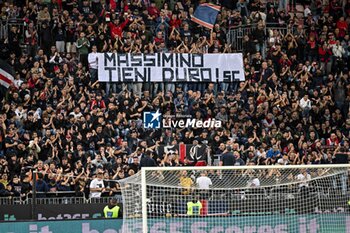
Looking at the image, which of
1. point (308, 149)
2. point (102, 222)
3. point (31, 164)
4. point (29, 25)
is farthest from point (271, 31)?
point (102, 222)

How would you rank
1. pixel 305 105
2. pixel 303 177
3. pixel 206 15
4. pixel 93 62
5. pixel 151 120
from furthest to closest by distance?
pixel 206 15
pixel 305 105
pixel 93 62
pixel 151 120
pixel 303 177

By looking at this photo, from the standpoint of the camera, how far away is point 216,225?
27.4 meters

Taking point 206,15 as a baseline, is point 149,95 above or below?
below

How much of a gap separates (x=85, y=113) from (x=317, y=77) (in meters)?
9.85

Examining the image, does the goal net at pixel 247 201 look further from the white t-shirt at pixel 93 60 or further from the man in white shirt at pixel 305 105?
the white t-shirt at pixel 93 60

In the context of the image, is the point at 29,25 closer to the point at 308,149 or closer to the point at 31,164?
the point at 31,164

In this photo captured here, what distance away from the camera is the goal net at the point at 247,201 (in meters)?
27.2

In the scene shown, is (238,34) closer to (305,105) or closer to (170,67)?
(170,67)

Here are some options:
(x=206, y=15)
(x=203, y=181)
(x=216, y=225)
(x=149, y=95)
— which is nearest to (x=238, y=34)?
(x=206, y=15)

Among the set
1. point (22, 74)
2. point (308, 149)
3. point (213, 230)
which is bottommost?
point (213, 230)

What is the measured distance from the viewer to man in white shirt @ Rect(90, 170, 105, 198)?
30.7 m

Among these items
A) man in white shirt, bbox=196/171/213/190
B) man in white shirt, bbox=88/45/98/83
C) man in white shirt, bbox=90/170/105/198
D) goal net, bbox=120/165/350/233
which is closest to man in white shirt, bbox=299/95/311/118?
man in white shirt, bbox=88/45/98/83

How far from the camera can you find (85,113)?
34.8m

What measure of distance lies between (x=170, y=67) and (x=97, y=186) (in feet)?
27.8
